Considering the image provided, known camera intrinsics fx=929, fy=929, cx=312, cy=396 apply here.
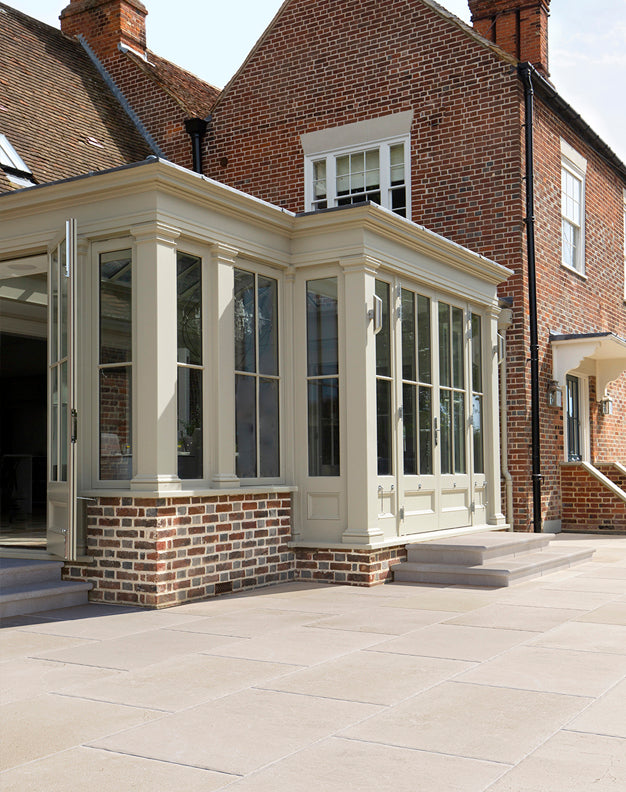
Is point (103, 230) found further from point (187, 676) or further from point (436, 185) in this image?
point (436, 185)

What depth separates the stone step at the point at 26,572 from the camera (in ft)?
23.9

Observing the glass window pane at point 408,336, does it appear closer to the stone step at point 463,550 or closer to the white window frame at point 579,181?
the stone step at point 463,550

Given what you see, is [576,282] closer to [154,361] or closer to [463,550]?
[463,550]

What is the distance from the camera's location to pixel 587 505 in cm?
1356

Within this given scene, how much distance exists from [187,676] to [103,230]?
13.2 ft

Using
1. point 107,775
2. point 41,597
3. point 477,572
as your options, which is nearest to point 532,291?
Result: point 477,572

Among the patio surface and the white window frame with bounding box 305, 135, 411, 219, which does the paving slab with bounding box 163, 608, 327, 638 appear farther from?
the white window frame with bounding box 305, 135, 411, 219

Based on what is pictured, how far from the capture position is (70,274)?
7164 millimetres

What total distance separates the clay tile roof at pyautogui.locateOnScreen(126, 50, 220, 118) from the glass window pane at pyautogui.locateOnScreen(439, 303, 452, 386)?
725 centimetres

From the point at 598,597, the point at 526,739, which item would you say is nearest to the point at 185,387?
the point at 598,597

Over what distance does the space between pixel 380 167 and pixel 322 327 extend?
5.58 meters

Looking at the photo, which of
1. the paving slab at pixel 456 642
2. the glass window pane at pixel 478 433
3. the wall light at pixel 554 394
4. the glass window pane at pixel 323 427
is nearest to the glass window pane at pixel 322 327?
the glass window pane at pixel 323 427

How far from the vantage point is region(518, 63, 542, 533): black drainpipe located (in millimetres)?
12516

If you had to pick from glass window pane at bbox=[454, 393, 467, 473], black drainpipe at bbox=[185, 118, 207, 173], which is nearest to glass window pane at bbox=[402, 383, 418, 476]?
glass window pane at bbox=[454, 393, 467, 473]
